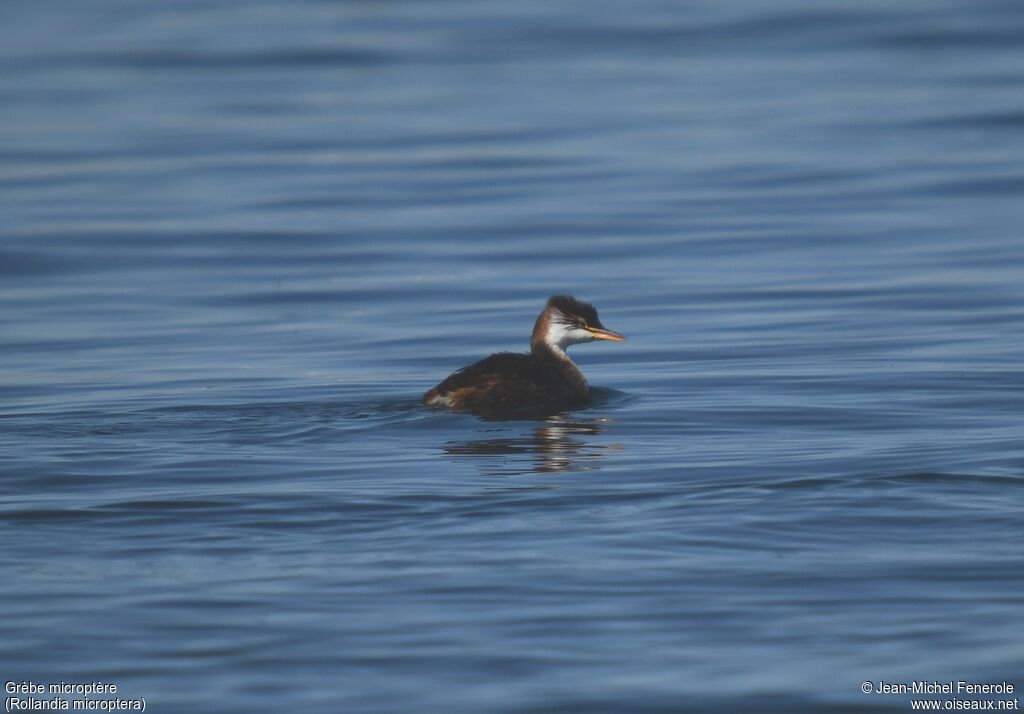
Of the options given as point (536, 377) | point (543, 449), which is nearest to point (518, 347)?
point (536, 377)

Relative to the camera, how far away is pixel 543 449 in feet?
35.4

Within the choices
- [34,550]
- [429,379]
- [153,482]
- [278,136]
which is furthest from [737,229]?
[34,550]

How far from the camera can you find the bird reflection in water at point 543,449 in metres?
10.1

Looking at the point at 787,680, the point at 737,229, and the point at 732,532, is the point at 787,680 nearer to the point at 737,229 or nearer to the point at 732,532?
the point at 732,532

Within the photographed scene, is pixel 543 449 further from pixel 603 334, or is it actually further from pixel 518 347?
pixel 518 347

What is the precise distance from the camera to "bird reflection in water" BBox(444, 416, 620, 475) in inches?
396

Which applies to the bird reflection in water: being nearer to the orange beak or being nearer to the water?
the water

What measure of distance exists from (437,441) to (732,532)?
3.08 m

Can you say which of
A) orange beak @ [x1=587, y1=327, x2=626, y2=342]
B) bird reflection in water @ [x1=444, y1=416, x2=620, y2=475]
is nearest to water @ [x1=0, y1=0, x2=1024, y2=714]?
bird reflection in water @ [x1=444, y1=416, x2=620, y2=475]

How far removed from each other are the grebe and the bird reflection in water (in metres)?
0.50

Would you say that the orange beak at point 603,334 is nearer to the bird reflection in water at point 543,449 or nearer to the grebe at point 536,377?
A: the grebe at point 536,377

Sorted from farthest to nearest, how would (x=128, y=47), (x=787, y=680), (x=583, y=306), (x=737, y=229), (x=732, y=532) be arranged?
(x=128, y=47) < (x=737, y=229) < (x=583, y=306) < (x=732, y=532) < (x=787, y=680)

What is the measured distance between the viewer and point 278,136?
2833cm

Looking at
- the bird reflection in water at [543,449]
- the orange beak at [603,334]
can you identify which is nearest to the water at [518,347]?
the bird reflection in water at [543,449]
